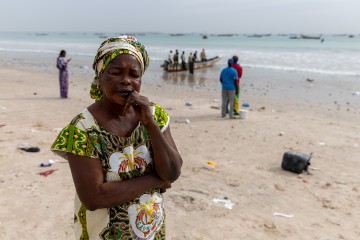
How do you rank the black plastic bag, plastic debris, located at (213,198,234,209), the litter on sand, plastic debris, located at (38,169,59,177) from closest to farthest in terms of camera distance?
plastic debris, located at (213,198,234,209) → plastic debris, located at (38,169,59,177) → the black plastic bag → the litter on sand

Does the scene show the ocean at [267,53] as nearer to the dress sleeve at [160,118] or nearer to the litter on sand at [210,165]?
the litter on sand at [210,165]

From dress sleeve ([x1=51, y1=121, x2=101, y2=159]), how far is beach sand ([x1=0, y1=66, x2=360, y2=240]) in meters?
2.50

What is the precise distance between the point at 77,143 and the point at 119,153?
7.8 inches

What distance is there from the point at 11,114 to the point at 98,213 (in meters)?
7.97

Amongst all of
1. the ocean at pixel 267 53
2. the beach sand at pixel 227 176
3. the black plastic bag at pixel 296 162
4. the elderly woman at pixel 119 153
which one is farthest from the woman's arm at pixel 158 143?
the ocean at pixel 267 53

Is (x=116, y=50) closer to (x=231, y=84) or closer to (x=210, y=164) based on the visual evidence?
(x=210, y=164)

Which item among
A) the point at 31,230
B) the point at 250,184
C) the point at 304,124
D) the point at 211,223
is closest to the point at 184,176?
the point at 250,184

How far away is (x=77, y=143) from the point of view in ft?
4.94

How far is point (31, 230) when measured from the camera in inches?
146

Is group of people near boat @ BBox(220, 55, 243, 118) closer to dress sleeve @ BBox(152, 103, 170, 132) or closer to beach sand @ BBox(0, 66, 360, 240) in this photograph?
beach sand @ BBox(0, 66, 360, 240)

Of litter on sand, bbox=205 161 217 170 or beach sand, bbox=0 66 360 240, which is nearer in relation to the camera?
beach sand, bbox=0 66 360 240

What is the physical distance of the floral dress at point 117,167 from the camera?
153 centimetres

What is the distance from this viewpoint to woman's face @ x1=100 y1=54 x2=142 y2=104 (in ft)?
5.21

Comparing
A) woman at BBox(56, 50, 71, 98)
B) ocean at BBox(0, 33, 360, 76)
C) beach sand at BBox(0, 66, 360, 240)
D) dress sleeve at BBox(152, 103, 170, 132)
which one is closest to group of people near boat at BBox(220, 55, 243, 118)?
beach sand at BBox(0, 66, 360, 240)
